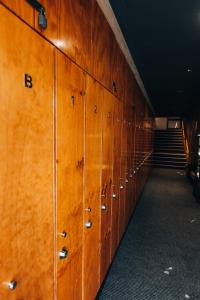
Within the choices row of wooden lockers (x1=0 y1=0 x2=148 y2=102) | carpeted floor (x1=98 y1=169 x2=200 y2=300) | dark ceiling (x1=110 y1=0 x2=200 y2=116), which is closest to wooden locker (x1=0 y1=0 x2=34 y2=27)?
row of wooden lockers (x1=0 y1=0 x2=148 y2=102)

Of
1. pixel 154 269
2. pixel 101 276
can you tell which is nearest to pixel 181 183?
pixel 154 269

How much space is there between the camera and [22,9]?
2.73ft

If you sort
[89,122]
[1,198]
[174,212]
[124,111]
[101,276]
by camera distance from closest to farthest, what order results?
1. [1,198]
2. [89,122]
3. [101,276]
4. [124,111]
5. [174,212]

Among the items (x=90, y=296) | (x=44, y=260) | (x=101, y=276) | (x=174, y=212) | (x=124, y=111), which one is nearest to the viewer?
(x=44, y=260)

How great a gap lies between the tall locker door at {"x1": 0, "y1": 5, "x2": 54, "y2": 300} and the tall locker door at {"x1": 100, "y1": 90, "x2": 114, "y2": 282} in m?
0.94

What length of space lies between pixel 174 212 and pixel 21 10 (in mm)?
4571

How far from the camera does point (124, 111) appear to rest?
2877 millimetres

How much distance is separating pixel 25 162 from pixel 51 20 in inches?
27.8

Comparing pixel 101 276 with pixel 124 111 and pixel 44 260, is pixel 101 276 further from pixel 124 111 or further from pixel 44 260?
pixel 124 111

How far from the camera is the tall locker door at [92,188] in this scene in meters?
1.60

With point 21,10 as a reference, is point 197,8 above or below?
above

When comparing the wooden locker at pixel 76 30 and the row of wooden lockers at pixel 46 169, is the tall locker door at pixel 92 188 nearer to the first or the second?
the row of wooden lockers at pixel 46 169

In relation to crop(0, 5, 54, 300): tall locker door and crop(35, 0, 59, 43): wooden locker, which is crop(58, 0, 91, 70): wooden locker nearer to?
crop(35, 0, 59, 43): wooden locker

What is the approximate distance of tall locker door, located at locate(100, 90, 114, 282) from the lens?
79.0 inches
